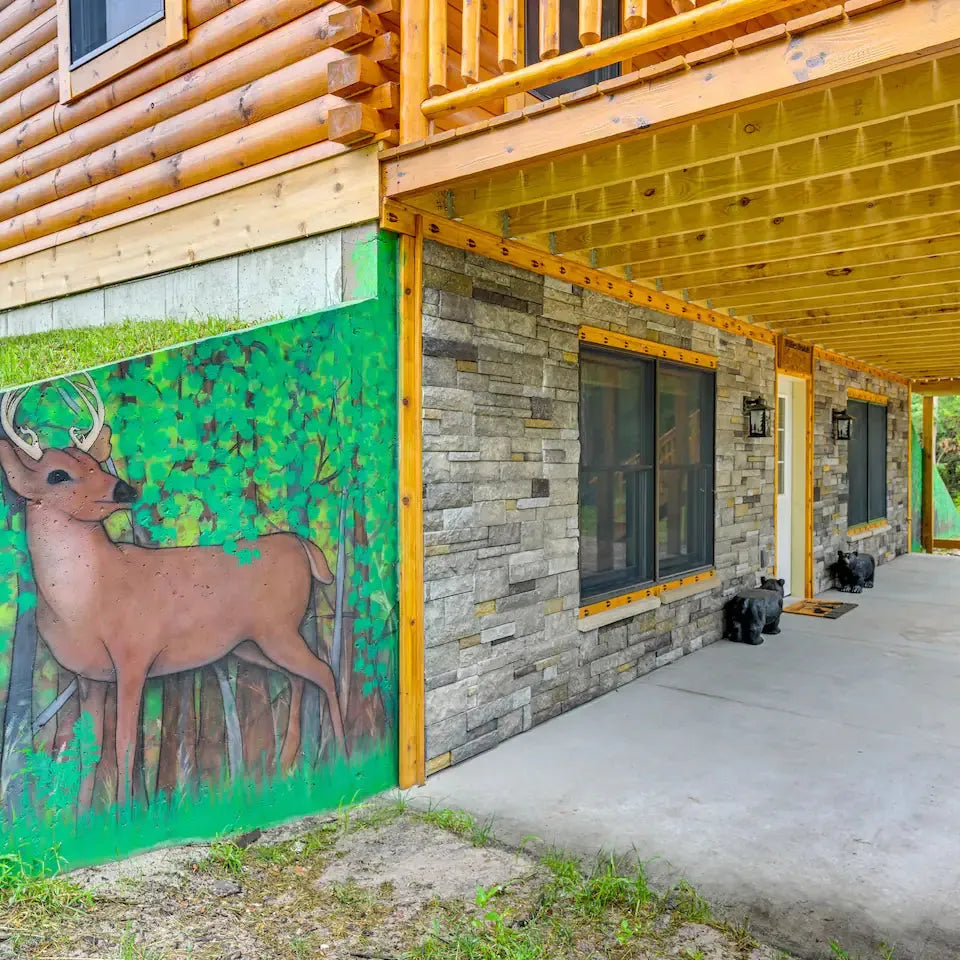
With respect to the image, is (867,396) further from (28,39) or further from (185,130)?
(28,39)

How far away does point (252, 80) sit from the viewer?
3705mm

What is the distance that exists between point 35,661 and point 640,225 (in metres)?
3.15

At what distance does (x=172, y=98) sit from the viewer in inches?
162

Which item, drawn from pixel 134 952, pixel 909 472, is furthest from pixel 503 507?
pixel 909 472

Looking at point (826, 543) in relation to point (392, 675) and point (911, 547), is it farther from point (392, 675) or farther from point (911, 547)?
point (392, 675)

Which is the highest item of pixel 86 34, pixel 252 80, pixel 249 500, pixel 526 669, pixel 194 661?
pixel 86 34

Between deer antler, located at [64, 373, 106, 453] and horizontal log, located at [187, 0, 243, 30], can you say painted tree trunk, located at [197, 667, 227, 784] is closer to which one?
deer antler, located at [64, 373, 106, 453]

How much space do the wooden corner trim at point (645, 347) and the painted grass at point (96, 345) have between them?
6.15 feet

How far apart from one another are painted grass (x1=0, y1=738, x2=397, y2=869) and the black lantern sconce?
422 centimetres

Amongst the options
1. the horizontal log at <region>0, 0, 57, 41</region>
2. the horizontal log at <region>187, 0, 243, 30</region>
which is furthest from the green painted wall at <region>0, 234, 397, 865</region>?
the horizontal log at <region>0, 0, 57, 41</region>

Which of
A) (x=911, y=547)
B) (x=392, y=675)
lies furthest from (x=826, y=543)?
(x=392, y=675)

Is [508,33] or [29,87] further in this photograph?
[29,87]

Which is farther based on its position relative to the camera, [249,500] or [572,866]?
[249,500]

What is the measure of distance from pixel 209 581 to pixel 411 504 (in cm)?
92
